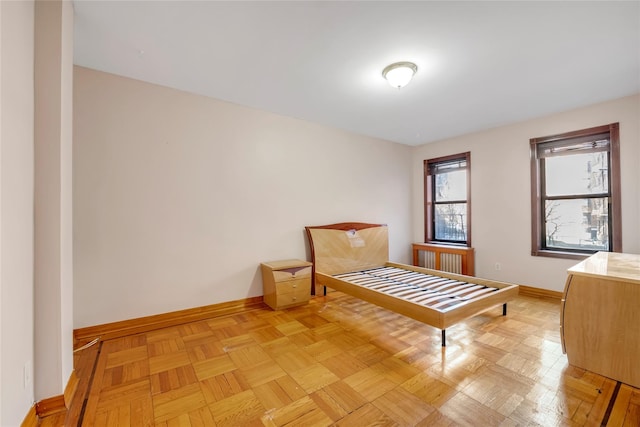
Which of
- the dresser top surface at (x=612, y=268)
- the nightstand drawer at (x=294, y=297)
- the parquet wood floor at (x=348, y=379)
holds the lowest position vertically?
the parquet wood floor at (x=348, y=379)

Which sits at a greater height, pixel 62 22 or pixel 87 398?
pixel 62 22

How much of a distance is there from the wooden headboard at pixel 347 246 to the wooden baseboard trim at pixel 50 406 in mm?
2660

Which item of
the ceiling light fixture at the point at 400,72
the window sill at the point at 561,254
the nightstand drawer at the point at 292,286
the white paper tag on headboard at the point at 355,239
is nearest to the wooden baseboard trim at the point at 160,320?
the nightstand drawer at the point at 292,286

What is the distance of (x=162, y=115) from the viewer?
9.23ft

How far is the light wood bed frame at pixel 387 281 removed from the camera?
2395 millimetres

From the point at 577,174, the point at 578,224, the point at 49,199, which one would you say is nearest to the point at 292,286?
the point at 49,199

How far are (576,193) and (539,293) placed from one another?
145 centimetres

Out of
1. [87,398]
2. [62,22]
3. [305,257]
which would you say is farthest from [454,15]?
[87,398]

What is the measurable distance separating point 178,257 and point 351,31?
2.74 m

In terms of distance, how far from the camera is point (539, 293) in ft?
12.0

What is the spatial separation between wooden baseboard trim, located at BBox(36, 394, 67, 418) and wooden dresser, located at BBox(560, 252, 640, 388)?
349cm

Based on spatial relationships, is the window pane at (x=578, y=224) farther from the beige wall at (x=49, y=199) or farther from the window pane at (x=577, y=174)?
the beige wall at (x=49, y=199)

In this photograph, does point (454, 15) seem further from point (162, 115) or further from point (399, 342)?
point (162, 115)

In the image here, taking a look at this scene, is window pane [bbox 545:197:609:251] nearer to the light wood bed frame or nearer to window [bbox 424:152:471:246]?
window [bbox 424:152:471:246]
